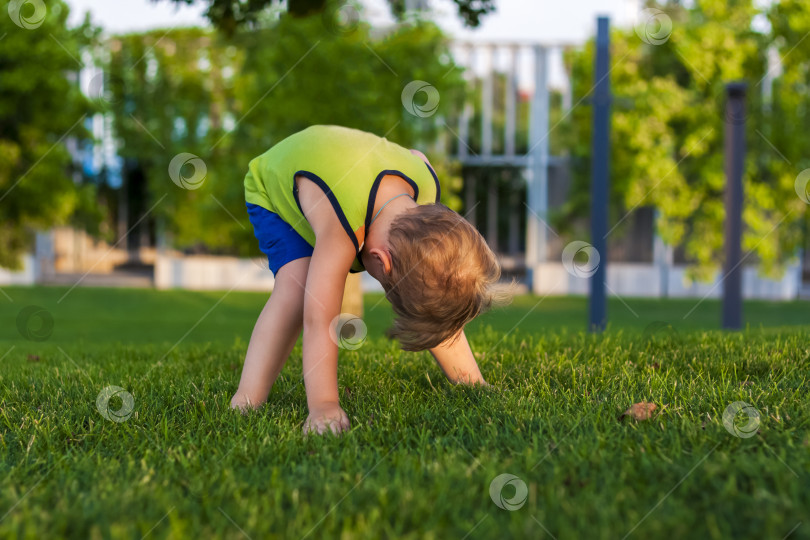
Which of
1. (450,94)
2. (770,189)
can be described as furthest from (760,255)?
(450,94)

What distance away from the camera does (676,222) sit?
14008 millimetres

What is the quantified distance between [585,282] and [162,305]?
893 centimetres

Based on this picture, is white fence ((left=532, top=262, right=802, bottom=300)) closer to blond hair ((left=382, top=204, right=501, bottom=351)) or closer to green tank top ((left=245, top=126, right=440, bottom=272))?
green tank top ((left=245, top=126, right=440, bottom=272))

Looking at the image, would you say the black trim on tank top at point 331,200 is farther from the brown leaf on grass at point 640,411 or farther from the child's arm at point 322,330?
the brown leaf on grass at point 640,411

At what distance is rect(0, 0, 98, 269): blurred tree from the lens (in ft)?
39.7

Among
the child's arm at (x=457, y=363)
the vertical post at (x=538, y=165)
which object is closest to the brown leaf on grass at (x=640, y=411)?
the child's arm at (x=457, y=363)

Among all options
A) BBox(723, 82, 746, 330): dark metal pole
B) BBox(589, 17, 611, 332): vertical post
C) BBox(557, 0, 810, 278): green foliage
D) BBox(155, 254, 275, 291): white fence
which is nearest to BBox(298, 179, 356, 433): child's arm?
BBox(589, 17, 611, 332): vertical post

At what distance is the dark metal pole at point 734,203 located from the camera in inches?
234

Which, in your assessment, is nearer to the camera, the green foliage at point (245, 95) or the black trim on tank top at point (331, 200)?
the black trim on tank top at point (331, 200)

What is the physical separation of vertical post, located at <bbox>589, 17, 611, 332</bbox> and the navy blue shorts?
11.1 ft

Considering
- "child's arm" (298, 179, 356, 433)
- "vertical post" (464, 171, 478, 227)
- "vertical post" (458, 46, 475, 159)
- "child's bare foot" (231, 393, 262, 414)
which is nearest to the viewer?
"child's arm" (298, 179, 356, 433)

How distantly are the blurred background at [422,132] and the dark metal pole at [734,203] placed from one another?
3153mm

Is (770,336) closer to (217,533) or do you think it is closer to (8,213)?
(217,533)

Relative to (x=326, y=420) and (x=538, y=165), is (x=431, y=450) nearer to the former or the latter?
(x=326, y=420)
